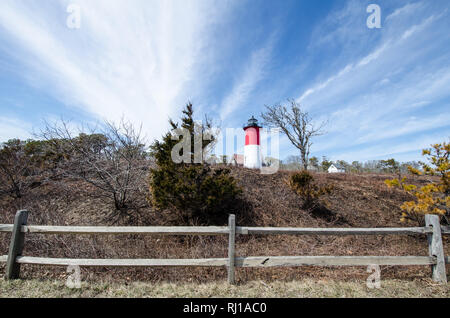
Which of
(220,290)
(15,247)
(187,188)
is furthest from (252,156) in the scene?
(15,247)

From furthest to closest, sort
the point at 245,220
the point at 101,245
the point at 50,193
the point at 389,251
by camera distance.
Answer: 1. the point at 50,193
2. the point at 245,220
3. the point at 389,251
4. the point at 101,245

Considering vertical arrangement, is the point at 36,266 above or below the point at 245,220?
below

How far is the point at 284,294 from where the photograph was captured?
3.21 m

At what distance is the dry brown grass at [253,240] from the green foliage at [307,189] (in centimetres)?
44

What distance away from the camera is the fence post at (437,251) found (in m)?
3.64

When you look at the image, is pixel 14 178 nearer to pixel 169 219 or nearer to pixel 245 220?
pixel 169 219

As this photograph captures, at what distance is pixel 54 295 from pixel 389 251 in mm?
7513

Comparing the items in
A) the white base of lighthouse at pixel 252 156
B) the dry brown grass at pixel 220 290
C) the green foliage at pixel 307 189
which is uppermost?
the white base of lighthouse at pixel 252 156

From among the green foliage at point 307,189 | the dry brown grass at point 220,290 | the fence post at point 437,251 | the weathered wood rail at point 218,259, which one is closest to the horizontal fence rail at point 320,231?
the weathered wood rail at point 218,259

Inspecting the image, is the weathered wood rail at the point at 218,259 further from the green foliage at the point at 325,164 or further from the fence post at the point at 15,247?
the green foliage at the point at 325,164

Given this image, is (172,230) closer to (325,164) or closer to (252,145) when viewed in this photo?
(252,145)

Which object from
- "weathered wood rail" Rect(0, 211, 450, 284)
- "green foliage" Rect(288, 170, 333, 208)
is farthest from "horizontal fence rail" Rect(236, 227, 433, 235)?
"green foliage" Rect(288, 170, 333, 208)
